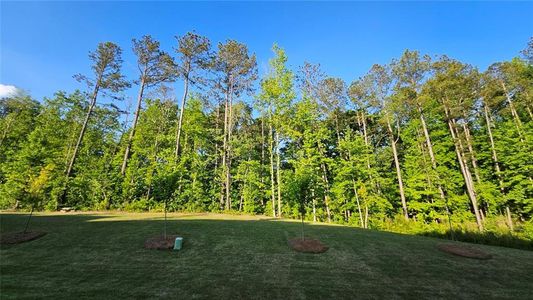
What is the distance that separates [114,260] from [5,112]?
1657 inches

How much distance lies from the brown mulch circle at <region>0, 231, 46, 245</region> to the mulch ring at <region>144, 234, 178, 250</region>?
501cm

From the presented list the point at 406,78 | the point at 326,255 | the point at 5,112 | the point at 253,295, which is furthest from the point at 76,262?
the point at 5,112

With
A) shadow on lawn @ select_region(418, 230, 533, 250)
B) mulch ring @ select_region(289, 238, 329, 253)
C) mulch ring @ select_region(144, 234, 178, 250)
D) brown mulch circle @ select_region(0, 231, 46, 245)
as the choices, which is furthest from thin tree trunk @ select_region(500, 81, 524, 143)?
brown mulch circle @ select_region(0, 231, 46, 245)

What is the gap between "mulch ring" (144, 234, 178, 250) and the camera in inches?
390

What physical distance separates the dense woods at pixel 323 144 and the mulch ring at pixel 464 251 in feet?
26.2

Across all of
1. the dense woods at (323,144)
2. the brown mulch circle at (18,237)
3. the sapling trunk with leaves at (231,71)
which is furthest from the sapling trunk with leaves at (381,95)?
the brown mulch circle at (18,237)

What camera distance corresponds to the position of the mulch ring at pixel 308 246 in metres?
9.95

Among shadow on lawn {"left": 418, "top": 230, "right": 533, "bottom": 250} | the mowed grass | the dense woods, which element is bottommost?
the mowed grass

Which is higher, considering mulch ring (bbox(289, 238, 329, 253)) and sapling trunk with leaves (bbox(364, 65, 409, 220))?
sapling trunk with leaves (bbox(364, 65, 409, 220))

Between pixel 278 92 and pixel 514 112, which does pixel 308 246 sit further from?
pixel 514 112

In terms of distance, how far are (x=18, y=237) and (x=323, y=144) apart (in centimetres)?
2316

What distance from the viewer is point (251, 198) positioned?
29672mm

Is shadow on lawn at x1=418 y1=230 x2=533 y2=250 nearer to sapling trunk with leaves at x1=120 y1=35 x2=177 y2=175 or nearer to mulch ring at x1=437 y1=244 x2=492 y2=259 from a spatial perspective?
mulch ring at x1=437 y1=244 x2=492 y2=259

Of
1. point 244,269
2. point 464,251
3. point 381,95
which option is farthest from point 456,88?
point 244,269
